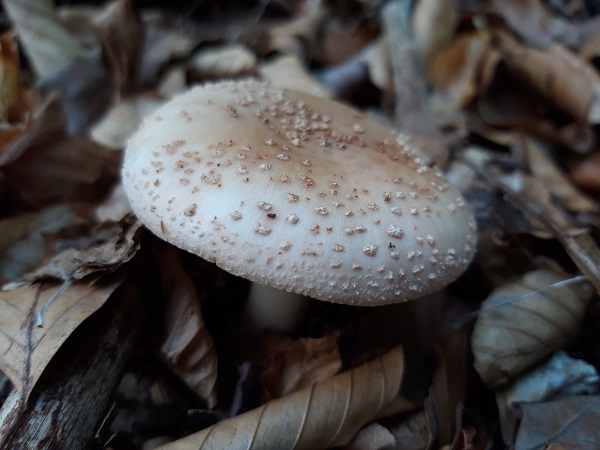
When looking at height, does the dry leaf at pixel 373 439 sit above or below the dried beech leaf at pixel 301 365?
below

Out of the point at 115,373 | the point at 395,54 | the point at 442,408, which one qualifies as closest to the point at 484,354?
the point at 442,408

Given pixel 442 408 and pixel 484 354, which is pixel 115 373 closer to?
→ pixel 442 408

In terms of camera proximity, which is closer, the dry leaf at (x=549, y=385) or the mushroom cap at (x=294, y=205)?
the mushroom cap at (x=294, y=205)

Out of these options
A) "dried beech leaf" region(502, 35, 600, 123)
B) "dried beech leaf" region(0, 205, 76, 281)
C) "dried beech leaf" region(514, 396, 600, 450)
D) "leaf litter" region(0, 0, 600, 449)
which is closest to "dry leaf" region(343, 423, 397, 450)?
"leaf litter" region(0, 0, 600, 449)

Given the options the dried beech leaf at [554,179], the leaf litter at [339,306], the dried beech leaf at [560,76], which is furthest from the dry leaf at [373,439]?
the dried beech leaf at [560,76]

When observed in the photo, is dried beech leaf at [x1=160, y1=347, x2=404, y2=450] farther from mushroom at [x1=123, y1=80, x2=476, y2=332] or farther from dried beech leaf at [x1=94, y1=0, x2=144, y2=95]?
dried beech leaf at [x1=94, y1=0, x2=144, y2=95]

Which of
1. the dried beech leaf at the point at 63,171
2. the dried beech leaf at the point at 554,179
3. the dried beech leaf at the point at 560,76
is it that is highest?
the dried beech leaf at the point at 560,76

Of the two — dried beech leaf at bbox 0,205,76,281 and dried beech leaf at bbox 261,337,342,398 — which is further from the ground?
dried beech leaf at bbox 261,337,342,398

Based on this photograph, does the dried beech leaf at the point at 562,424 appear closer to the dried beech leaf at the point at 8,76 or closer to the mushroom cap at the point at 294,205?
the mushroom cap at the point at 294,205
